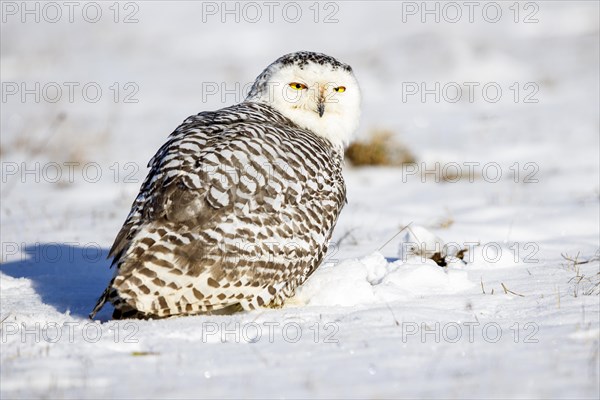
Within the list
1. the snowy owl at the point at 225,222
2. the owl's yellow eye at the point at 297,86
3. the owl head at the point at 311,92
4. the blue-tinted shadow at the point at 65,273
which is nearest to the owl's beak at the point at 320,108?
the owl head at the point at 311,92

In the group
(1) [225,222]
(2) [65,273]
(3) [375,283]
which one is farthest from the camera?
(2) [65,273]

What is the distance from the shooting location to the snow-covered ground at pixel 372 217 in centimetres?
328

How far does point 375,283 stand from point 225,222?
1.20 meters

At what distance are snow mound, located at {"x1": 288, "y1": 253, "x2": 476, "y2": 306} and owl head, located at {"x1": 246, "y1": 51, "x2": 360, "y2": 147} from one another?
39.1 inches

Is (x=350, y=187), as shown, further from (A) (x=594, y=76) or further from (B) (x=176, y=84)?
(B) (x=176, y=84)

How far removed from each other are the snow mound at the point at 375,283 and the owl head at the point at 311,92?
99 centimetres

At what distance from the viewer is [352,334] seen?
3.79 m

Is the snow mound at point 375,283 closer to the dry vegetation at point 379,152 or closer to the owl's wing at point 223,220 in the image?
the owl's wing at point 223,220

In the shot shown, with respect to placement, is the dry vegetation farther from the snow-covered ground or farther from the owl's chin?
the owl's chin

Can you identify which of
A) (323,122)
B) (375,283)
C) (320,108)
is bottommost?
(375,283)

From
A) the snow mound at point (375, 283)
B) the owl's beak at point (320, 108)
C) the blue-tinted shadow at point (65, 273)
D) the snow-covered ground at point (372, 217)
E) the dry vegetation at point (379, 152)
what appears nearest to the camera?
the snow-covered ground at point (372, 217)

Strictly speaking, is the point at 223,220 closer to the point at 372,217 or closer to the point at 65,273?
the point at 65,273

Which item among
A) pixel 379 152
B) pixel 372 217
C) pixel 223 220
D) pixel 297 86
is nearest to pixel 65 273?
pixel 297 86

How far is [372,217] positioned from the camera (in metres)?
7.89
